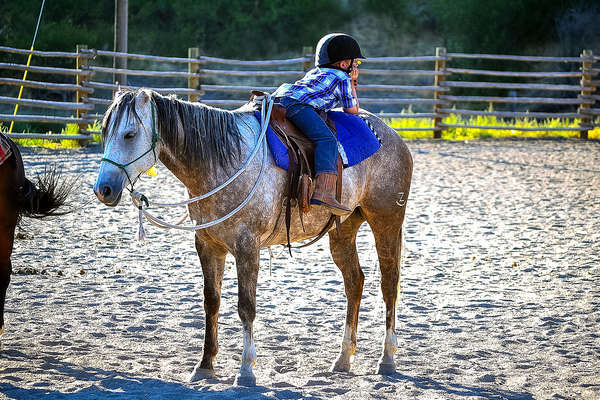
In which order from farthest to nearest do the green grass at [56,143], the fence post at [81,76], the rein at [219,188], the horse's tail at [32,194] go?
the fence post at [81,76] < the green grass at [56,143] < the horse's tail at [32,194] < the rein at [219,188]

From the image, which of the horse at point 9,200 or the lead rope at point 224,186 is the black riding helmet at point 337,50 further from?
the horse at point 9,200

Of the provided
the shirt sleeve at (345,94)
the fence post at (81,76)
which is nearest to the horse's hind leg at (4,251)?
the shirt sleeve at (345,94)

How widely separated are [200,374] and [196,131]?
4.76 feet

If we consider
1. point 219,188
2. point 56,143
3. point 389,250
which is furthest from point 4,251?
point 56,143

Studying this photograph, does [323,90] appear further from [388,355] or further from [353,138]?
[388,355]

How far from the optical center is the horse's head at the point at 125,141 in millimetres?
3746

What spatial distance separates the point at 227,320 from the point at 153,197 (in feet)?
14.5

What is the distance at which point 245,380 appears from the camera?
4207 millimetres

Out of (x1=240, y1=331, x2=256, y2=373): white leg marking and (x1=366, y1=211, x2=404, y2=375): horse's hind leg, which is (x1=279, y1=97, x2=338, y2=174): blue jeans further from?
(x1=240, y1=331, x2=256, y2=373): white leg marking

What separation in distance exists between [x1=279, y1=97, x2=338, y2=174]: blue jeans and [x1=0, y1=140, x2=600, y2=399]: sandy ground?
1292 mm

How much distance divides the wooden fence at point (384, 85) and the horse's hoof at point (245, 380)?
6457mm

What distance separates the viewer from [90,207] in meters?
9.45

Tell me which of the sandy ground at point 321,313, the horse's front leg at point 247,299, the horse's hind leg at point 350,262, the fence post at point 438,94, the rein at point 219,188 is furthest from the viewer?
the fence post at point 438,94

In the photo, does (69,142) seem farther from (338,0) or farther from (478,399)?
(338,0)
